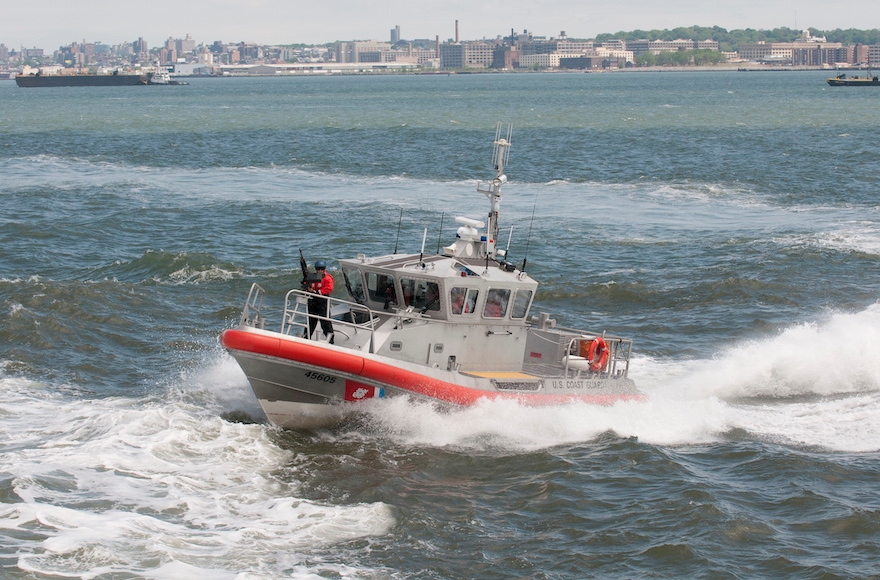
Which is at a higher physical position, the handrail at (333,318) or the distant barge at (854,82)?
the distant barge at (854,82)

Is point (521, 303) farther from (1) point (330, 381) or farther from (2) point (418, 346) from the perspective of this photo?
(1) point (330, 381)

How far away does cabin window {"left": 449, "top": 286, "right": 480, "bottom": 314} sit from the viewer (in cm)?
1705

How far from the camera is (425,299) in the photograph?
1708 centimetres

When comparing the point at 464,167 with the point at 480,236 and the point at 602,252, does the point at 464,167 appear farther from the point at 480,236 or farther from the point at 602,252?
the point at 480,236

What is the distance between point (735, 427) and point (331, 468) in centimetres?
697

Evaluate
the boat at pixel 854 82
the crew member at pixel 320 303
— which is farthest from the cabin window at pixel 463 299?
the boat at pixel 854 82

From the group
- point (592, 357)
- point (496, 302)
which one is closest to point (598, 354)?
point (592, 357)

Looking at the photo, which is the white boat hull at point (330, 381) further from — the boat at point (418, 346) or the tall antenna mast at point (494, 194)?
the tall antenna mast at point (494, 194)

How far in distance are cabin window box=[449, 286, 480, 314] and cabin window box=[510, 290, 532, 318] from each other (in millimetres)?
837

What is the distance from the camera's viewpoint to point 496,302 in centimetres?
1755

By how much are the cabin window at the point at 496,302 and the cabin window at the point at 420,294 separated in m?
0.90

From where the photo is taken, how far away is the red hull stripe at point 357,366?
1571cm

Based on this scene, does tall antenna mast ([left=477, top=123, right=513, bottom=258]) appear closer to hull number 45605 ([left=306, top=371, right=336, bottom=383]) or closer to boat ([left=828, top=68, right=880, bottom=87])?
hull number 45605 ([left=306, top=371, right=336, bottom=383])

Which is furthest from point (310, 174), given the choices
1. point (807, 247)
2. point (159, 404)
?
point (159, 404)
